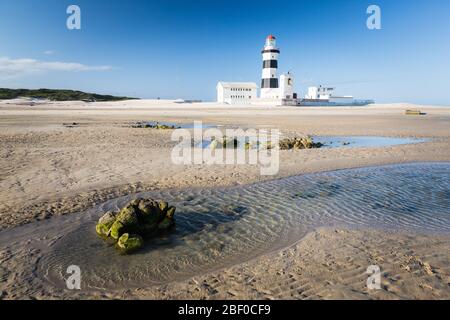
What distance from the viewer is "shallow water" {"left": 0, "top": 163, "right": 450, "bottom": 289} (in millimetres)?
5312

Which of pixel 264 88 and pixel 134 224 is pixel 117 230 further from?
pixel 264 88

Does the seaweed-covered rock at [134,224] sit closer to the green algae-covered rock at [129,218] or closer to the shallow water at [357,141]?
the green algae-covered rock at [129,218]

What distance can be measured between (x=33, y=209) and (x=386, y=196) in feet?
30.5

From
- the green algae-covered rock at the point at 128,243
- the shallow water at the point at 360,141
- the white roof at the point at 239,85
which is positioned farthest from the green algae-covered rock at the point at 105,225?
Answer: the white roof at the point at 239,85

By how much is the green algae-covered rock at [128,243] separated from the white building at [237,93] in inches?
2708

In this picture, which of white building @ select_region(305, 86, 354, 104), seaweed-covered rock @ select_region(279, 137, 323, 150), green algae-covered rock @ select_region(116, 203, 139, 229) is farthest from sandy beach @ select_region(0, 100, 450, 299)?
white building @ select_region(305, 86, 354, 104)

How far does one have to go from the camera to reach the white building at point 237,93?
74000mm

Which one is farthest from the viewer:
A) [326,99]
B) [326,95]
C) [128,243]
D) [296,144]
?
[326,95]

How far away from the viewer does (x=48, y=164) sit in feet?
39.1

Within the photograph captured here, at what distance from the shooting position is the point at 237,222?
23.8 feet

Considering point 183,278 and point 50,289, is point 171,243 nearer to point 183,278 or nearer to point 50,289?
point 183,278

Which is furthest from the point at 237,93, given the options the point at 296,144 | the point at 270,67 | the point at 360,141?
the point at 296,144

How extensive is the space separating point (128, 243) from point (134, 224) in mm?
496

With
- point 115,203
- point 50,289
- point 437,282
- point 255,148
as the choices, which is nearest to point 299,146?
point 255,148
